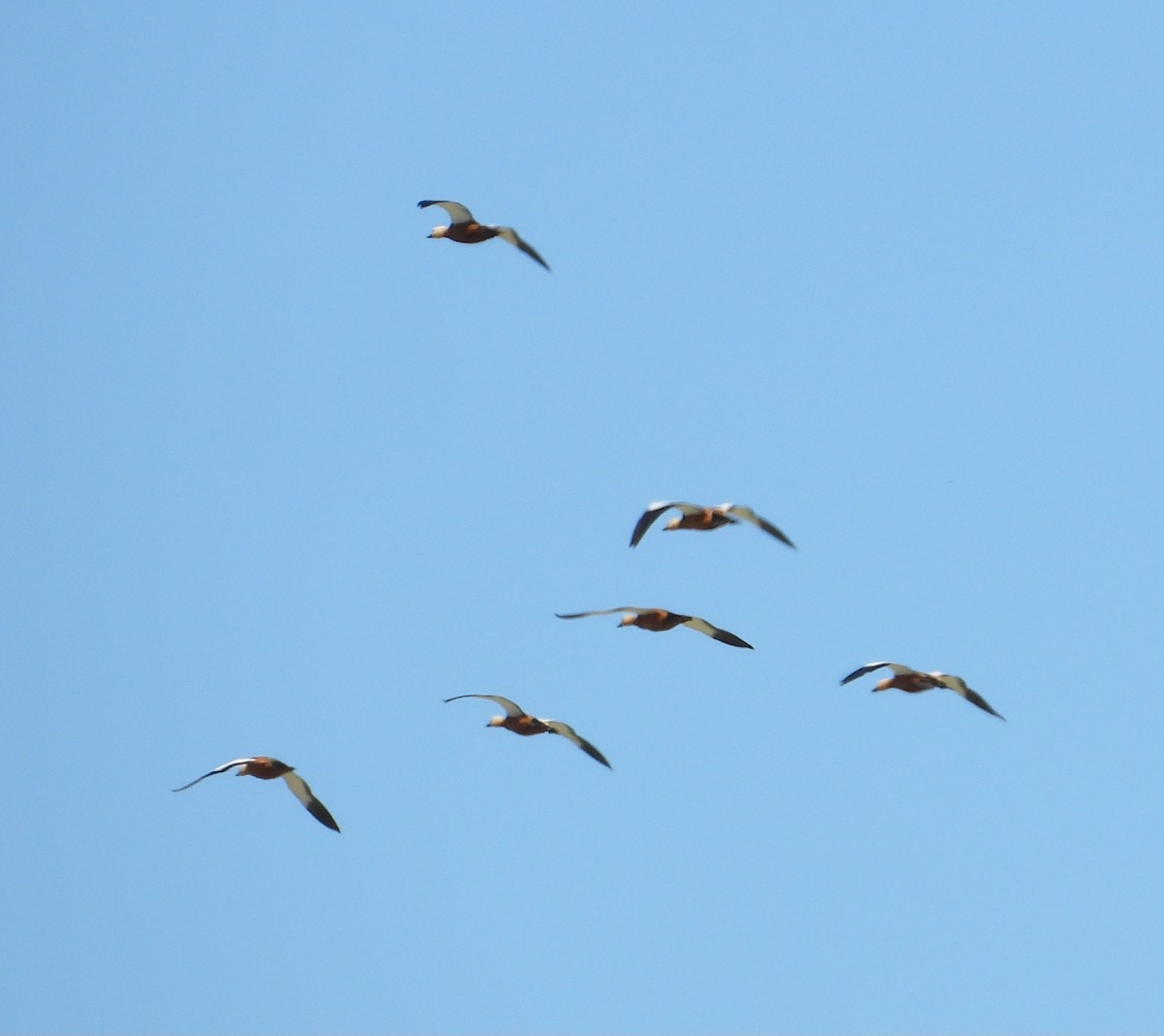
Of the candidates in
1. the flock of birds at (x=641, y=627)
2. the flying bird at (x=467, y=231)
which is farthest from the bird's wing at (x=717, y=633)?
the flying bird at (x=467, y=231)

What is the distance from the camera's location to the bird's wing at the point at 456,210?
87.0 feet

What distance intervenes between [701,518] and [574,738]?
410 cm

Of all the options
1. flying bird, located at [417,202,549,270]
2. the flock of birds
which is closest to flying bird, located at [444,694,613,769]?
the flock of birds

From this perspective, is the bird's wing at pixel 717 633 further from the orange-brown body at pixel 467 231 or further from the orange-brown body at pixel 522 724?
the orange-brown body at pixel 467 231

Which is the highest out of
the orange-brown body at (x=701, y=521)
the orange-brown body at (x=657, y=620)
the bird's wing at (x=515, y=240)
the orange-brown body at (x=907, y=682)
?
the bird's wing at (x=515, y=240)

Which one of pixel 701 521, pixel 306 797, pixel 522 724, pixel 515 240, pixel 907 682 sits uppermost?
pixel 515 240

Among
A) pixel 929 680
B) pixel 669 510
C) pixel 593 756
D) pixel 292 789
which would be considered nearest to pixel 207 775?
pixel 292 789

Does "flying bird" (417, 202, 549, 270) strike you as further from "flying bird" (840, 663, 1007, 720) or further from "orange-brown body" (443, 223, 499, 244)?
"flying bird" (840, 663, 1007, 720)

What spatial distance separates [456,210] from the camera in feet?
87.7

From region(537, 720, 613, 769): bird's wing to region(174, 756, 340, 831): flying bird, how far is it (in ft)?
10.7

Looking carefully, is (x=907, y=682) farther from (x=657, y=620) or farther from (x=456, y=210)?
(x=456, y=210)

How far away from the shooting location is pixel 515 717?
25906mm

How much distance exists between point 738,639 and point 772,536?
11.8 ft

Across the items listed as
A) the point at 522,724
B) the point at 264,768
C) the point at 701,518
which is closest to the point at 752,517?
the point at 701,518
